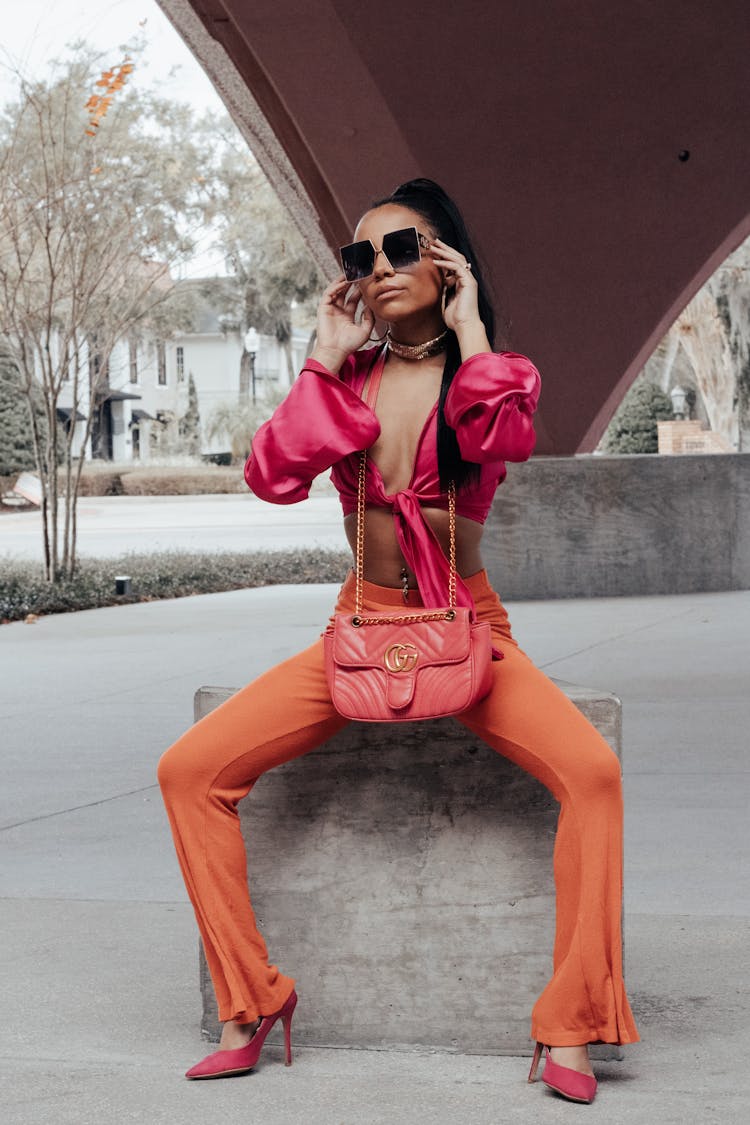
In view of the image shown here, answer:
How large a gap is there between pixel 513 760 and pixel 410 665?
1.06ft

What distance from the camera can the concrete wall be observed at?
561 inches

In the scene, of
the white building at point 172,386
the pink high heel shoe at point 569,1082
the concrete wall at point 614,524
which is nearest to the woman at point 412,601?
the pink high heel shoe at point 569,1082

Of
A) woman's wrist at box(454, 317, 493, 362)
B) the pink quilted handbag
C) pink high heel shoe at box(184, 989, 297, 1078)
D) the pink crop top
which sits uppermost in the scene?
woman's wrist at box(454, 317, 493, 362)

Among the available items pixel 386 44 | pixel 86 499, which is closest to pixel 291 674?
pixel 386 44

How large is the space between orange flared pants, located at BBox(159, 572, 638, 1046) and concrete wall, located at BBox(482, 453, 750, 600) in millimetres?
10774

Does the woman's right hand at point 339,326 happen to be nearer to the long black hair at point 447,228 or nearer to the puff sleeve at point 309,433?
the puff sleeve at point 309,433

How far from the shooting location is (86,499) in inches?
1566

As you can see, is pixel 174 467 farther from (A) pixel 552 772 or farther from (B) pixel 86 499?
(A) pixel 552 772

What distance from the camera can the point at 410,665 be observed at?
322 centimetres

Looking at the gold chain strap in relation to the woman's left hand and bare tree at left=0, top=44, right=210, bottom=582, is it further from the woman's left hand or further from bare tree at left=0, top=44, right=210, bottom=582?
bare tree at left=0, top=44, right=210, bottom=582

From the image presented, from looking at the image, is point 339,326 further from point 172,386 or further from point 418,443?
point 172,386

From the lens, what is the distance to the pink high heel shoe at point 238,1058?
3.34 meters

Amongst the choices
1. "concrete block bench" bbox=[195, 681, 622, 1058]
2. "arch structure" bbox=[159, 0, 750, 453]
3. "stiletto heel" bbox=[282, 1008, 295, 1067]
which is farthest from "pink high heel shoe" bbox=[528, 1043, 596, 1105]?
"arch structure" bbox=[159, 0, 750, 453]

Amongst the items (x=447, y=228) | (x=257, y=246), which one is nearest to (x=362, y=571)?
(x=447, y=228)
